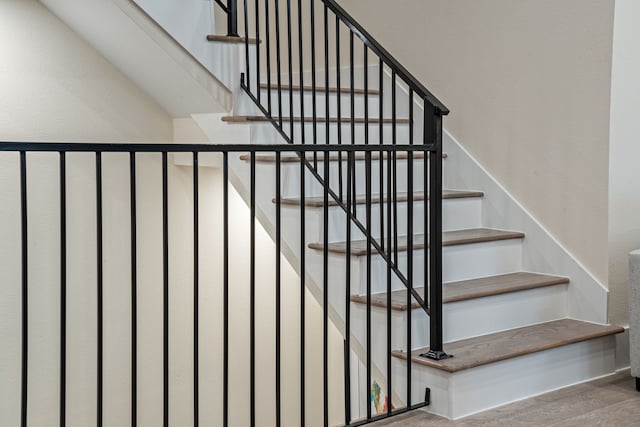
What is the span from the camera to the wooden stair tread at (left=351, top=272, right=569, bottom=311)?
9.89 feet

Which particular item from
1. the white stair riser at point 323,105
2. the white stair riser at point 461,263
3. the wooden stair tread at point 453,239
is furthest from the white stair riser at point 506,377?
the white stair riser at point 323,105

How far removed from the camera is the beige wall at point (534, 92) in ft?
11.4

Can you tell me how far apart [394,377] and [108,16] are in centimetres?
204

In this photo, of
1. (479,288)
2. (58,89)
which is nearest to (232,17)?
(58,89)

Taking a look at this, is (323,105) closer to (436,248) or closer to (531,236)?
(531,236)

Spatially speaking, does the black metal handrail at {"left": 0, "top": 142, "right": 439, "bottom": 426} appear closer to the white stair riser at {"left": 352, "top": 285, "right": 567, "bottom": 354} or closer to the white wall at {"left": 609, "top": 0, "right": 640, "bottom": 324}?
the white stair riser at {"left": 352, "top": 285, "right": 567, "bottom": 354}

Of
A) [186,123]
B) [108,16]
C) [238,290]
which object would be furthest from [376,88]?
[108,16]

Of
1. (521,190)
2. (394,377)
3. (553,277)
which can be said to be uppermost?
(521,190)

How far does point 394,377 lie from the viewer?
117 inches

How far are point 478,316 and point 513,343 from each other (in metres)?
0.21

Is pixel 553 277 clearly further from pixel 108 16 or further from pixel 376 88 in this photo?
pixel 108 16

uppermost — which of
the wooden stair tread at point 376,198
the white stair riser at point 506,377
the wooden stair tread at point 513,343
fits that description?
the wooden stair tread at point 376,198

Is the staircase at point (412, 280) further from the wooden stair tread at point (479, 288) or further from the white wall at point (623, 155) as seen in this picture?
the white wall at point (623, 155)

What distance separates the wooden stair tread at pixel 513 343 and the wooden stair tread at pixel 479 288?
0.58 feet
